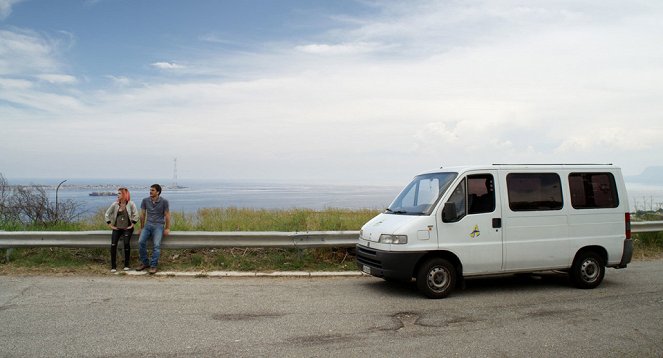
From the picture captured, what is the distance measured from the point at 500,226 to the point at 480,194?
0.60 m

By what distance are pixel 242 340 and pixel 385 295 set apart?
2.92m

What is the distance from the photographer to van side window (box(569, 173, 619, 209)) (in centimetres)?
831

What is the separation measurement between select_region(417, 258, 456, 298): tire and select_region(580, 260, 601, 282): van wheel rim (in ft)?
8.11

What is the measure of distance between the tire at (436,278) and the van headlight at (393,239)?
1.72ft

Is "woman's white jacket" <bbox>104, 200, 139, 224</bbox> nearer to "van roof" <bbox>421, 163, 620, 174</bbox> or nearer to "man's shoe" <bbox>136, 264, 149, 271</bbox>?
"man's shoe" <bbox>136, 264, 149, 271</bbox>

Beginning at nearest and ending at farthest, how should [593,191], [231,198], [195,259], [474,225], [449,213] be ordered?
1. [449,213]
2. [474,225]
3. [593,191]
4. [195,259]
5. [231,198]

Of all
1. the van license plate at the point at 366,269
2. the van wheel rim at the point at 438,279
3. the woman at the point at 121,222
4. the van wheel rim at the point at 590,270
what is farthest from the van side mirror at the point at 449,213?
the woman at the point at 121,222

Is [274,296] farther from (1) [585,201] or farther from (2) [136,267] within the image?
(1) [585,201]

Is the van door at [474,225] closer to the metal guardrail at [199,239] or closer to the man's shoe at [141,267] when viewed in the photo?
the metal guardrail at [199,239]

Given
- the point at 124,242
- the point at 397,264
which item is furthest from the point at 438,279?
the point at 124,242

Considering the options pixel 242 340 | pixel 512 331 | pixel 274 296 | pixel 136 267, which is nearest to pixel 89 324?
pixel 242 340

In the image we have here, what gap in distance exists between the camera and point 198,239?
31.6ft

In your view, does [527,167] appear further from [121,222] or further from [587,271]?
[121,222]

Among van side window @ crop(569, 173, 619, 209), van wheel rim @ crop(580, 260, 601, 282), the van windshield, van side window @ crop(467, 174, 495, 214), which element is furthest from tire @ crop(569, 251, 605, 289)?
the van windshield
